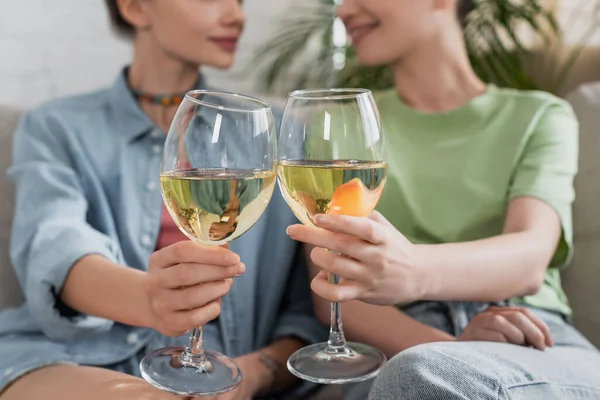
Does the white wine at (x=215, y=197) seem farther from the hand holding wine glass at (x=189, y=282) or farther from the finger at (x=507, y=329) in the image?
the finger at (x=507, y=329)

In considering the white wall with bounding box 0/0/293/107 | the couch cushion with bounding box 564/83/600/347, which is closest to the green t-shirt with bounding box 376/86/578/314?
the couch cushion with bounding box 564/83/600/347

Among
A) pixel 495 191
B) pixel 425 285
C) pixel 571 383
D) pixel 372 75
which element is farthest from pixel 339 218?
pixel 372 75

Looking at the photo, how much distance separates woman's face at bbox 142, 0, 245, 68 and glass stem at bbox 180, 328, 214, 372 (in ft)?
2.02

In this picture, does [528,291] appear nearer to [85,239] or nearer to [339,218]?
[339,218]

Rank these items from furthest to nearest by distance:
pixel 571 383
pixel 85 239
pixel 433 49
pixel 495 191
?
pixel 433 49 → pixel 495 191 → pixel 85 239 → pixel 571 383

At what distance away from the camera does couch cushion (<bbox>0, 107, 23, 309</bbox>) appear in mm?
1185

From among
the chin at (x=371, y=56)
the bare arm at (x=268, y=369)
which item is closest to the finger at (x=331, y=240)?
the bare arm at (x=268, y=369)

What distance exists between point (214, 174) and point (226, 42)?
2.03ft

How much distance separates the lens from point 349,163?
69 cm

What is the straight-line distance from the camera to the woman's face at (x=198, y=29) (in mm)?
1192

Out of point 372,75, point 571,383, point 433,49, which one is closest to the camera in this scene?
point 571,383

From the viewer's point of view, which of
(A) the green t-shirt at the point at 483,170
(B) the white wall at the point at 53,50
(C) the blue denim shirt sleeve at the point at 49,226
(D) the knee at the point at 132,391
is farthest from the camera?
(B) the white wall at the point at 53,50

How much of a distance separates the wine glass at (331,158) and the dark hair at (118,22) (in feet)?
2.48

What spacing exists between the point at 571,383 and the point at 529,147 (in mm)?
456
